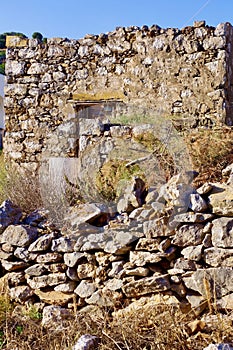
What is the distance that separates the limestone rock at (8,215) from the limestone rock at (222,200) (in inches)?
67.5

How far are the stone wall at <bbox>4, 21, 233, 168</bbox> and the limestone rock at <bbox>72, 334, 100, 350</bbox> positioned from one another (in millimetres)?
4094

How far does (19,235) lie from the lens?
3.62m

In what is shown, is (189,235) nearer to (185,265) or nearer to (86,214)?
(185,265)

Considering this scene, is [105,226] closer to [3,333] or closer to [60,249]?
[60,249]

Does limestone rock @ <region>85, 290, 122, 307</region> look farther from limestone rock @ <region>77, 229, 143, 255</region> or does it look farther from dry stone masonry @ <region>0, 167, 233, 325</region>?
limestone rock @ <region>77, 229, 143, 255</region>

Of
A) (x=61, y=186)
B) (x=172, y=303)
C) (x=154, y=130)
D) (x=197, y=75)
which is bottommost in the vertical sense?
(x=172, y=303)

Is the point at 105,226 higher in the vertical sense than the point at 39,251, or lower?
higher

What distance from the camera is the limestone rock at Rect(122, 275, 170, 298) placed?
3.02 m

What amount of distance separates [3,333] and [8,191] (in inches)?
71.7

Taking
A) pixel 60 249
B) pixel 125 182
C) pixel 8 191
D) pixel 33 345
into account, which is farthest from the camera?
pixel 8 191

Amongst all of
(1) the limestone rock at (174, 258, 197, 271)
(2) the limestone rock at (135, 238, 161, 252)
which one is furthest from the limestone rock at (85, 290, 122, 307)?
(1) the limestone rock at (174, 258, 197, 271)

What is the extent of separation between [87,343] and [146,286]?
2.12 feet

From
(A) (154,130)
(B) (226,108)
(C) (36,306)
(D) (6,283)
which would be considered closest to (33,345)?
(C) (36,306)

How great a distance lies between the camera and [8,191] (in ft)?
15.1
